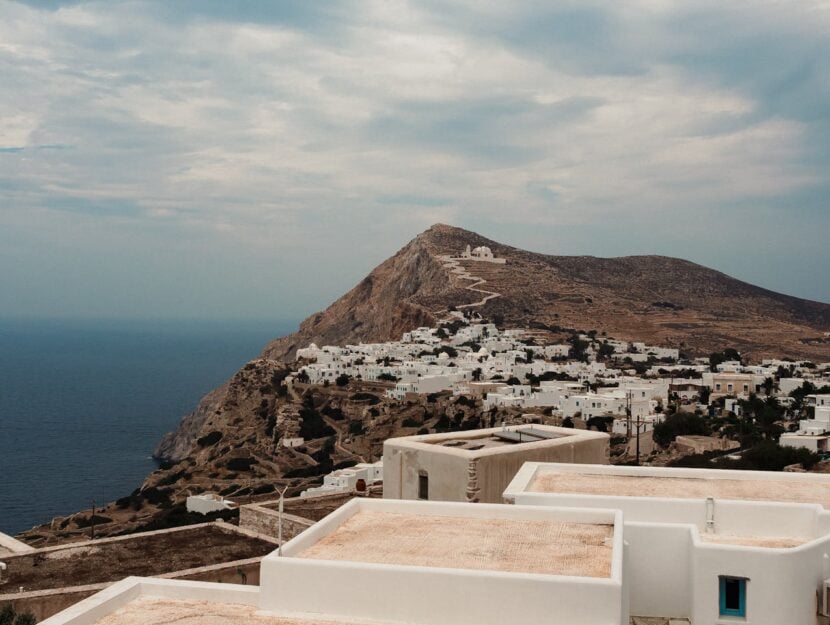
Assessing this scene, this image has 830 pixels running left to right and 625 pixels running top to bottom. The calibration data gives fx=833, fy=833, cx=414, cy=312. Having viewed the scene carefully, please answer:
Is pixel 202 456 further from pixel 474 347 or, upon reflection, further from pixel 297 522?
pixel 297 522

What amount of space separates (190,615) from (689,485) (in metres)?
6.32

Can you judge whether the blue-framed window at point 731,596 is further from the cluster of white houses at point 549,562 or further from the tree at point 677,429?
the tree at point 677,429

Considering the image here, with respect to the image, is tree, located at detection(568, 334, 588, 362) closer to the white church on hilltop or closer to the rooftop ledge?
the white church on hilltop

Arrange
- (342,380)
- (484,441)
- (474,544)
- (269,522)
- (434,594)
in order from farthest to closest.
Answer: (342,380) < (269,522) < (484,441) < (474,544) < (434,594)

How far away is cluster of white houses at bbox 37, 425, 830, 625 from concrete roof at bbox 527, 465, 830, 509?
0.08 ft

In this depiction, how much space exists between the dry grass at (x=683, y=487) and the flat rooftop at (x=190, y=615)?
410 cm

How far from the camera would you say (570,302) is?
94.9 metres

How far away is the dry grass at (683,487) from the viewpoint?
9312mm

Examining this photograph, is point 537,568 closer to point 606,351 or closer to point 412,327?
point 606,351

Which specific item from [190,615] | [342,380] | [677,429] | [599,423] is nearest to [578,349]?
[342,380]

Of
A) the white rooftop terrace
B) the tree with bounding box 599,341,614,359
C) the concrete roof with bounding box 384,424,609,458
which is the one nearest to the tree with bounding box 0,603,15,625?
the concrete roof with bounding box 384,424,609,458

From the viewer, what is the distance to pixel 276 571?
19.7ft

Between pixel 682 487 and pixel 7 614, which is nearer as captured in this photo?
pixel 682 487

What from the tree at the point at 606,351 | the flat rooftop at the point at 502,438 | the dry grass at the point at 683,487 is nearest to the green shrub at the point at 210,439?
the tree at the point at 606,351
